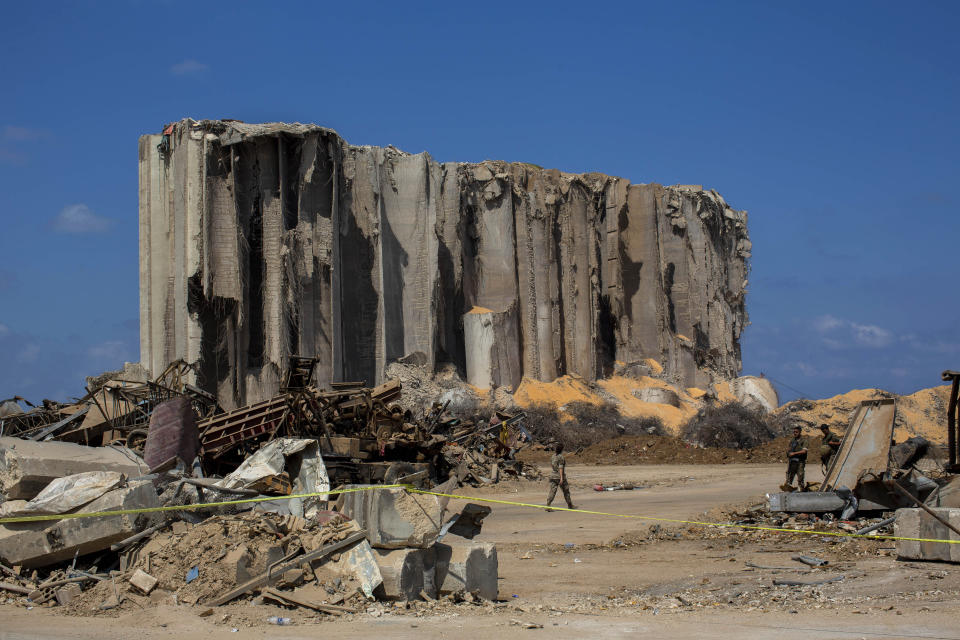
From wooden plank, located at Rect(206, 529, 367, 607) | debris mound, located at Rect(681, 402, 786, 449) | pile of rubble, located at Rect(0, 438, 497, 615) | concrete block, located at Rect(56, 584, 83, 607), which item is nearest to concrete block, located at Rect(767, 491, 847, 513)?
pile of rubble, located at Rect(0, 438, 497, 615)

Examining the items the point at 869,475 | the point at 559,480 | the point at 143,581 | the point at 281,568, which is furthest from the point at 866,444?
the point at 143,581

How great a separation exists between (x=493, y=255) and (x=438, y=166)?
4.98 meters

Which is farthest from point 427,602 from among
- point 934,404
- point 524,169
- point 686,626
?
point 524,169

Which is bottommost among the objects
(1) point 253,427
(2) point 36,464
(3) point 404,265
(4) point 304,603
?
(4) point 304,603

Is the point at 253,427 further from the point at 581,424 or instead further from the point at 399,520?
the point at 581,424

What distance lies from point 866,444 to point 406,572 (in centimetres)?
827

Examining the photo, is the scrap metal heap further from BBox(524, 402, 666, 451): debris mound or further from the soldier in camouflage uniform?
BBox(524, 402, 666, 451): debris mound

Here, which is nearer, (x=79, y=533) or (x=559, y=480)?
(x=79, y=533)

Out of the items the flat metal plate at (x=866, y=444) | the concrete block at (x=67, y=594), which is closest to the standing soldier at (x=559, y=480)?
the flat metal plate at (x=866, y=444)

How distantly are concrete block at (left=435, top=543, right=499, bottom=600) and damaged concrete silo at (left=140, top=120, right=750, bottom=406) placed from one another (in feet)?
77.3

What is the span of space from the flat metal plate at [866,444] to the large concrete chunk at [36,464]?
995 centimetres

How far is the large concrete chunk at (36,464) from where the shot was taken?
10.0 m

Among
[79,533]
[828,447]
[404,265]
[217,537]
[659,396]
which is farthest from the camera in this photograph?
[659,396]

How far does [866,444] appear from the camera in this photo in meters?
13.8
